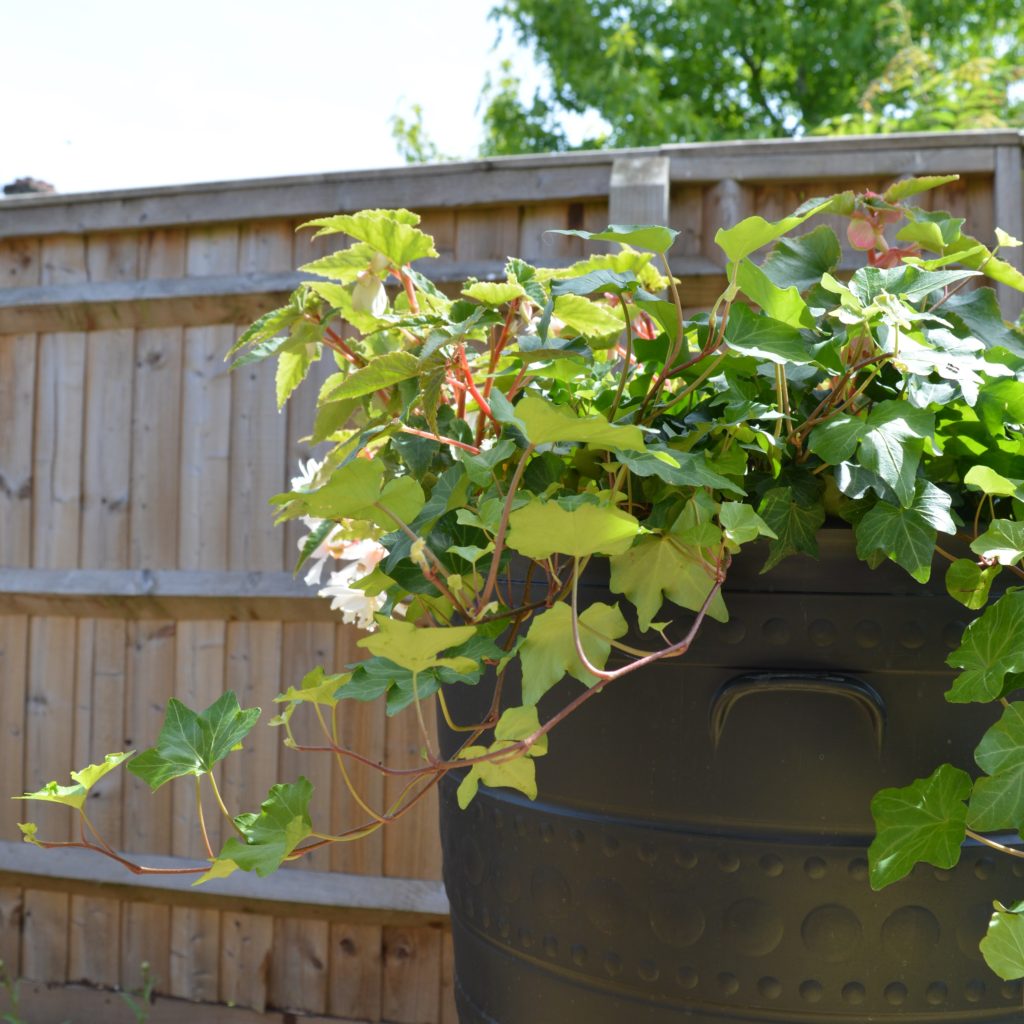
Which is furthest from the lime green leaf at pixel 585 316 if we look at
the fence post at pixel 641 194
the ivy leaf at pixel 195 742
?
the fence post at pixel 641 194

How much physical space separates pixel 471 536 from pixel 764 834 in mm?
259

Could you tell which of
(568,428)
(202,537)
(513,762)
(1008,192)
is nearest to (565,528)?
(568,428)

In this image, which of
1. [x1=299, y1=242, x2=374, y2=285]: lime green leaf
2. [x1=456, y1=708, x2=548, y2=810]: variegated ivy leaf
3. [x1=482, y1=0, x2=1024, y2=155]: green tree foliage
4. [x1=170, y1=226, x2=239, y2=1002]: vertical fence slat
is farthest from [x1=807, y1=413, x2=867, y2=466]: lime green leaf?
[x1=482, y1=0, x2=1024, y2=155]: green tree foliage

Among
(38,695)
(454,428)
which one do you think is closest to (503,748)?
(454,428)

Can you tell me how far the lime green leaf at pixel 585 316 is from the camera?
28.1 inches

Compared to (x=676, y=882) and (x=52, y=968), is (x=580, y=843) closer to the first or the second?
(x=676, y=882)

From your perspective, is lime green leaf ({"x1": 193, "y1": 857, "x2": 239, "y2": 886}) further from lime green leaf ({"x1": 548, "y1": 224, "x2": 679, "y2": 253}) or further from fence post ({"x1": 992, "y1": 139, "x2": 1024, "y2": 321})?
fence post ({"x1": 992, "y1": 139, "x2": 1024, "y2": 321})

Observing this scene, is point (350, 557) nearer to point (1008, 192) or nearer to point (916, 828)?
point (916, 828)

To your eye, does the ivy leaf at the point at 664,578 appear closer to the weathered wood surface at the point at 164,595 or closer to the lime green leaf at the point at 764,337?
the lime green leaf at the point at 764,337

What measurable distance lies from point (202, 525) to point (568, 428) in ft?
6.48

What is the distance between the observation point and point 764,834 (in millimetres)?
661

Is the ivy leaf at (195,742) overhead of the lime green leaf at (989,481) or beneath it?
beneath

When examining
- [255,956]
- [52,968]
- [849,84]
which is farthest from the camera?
[849,84]

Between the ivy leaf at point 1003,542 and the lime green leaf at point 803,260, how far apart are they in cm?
23
